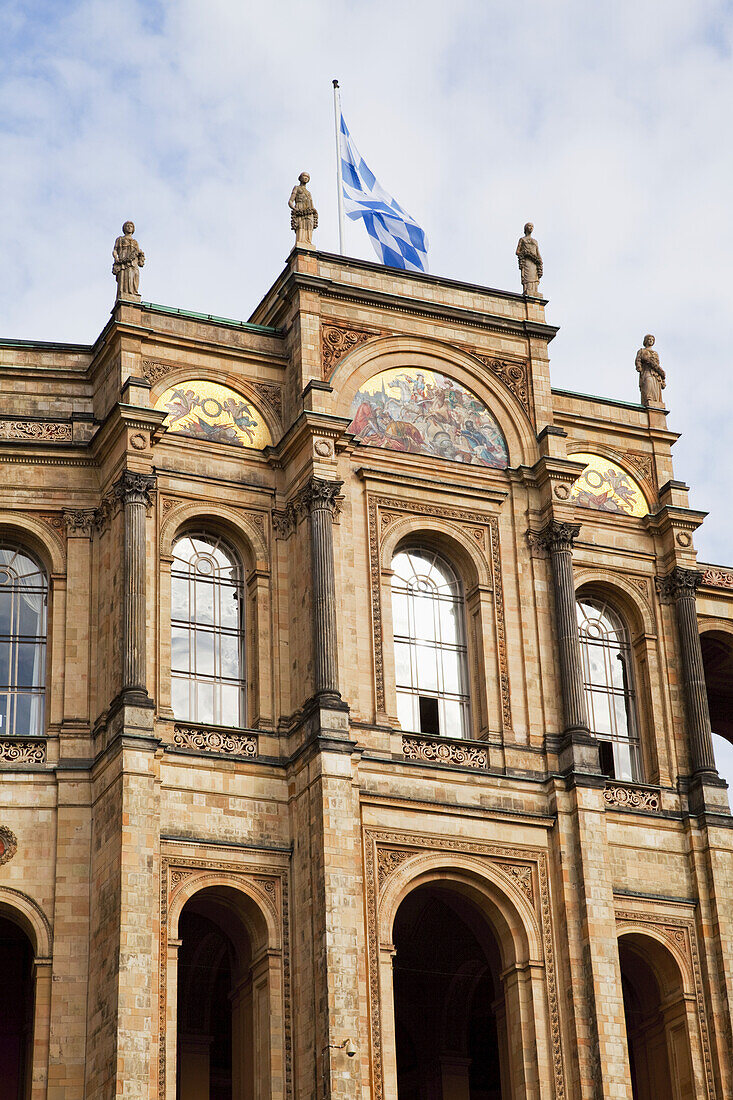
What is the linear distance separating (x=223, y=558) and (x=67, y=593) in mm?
3162

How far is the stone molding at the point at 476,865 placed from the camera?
36.9m

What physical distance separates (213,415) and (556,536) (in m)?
7.47

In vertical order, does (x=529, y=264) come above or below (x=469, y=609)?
above

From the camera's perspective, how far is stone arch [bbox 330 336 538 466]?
42.7m

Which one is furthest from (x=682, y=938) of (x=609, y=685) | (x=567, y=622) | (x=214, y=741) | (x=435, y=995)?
(x=214, y=741)

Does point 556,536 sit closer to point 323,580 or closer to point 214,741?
point 323,580

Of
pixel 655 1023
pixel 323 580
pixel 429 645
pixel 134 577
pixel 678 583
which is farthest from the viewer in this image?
pixel 678 583

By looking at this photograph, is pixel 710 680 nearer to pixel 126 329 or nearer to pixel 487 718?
pixel 487 718

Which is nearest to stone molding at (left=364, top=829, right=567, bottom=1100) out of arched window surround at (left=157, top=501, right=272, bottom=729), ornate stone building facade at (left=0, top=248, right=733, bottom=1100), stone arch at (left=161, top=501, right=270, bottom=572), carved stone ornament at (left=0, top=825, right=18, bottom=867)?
ornate stone building facade at (left=0, top=248, right=733, bottom=1100)

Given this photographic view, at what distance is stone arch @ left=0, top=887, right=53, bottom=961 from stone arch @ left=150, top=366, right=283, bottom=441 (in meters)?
10.4

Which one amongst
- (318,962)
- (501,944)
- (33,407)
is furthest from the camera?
(33,407)

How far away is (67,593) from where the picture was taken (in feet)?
132

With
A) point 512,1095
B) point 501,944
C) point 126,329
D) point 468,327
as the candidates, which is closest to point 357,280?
point 468,327

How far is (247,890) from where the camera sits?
37375 mm
